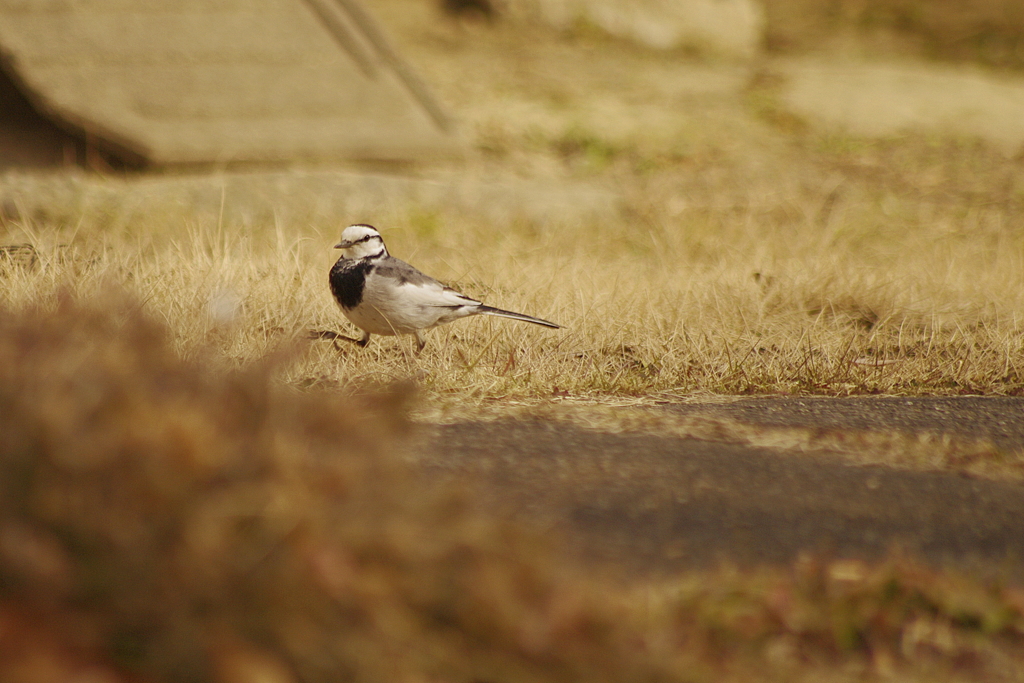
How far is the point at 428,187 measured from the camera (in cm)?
695

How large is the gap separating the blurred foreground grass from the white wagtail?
67.0 inches

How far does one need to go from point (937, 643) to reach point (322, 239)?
4.48 meters

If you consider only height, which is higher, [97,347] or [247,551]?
[97,347]

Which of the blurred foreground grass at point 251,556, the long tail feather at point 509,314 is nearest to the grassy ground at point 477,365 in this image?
the blurred foreground grass at point 251,556

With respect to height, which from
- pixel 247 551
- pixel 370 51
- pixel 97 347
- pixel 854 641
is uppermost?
pixel 370 51

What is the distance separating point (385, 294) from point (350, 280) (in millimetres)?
168

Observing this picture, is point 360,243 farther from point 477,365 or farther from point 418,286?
point 477,365

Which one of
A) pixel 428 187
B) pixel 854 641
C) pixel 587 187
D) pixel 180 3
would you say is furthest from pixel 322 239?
pixel 854 641

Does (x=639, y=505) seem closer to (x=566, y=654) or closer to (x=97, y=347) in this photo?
(x=566, y=654)

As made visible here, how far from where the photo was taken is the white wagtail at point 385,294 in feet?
11.6

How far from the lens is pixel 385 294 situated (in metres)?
3.52

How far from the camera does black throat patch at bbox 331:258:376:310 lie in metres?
3.57

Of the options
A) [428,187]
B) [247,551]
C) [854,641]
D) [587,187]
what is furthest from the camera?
[587,187]

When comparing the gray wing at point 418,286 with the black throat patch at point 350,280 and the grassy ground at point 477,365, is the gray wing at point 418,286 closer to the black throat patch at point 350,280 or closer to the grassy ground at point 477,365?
the black throat patch at point 350,280
